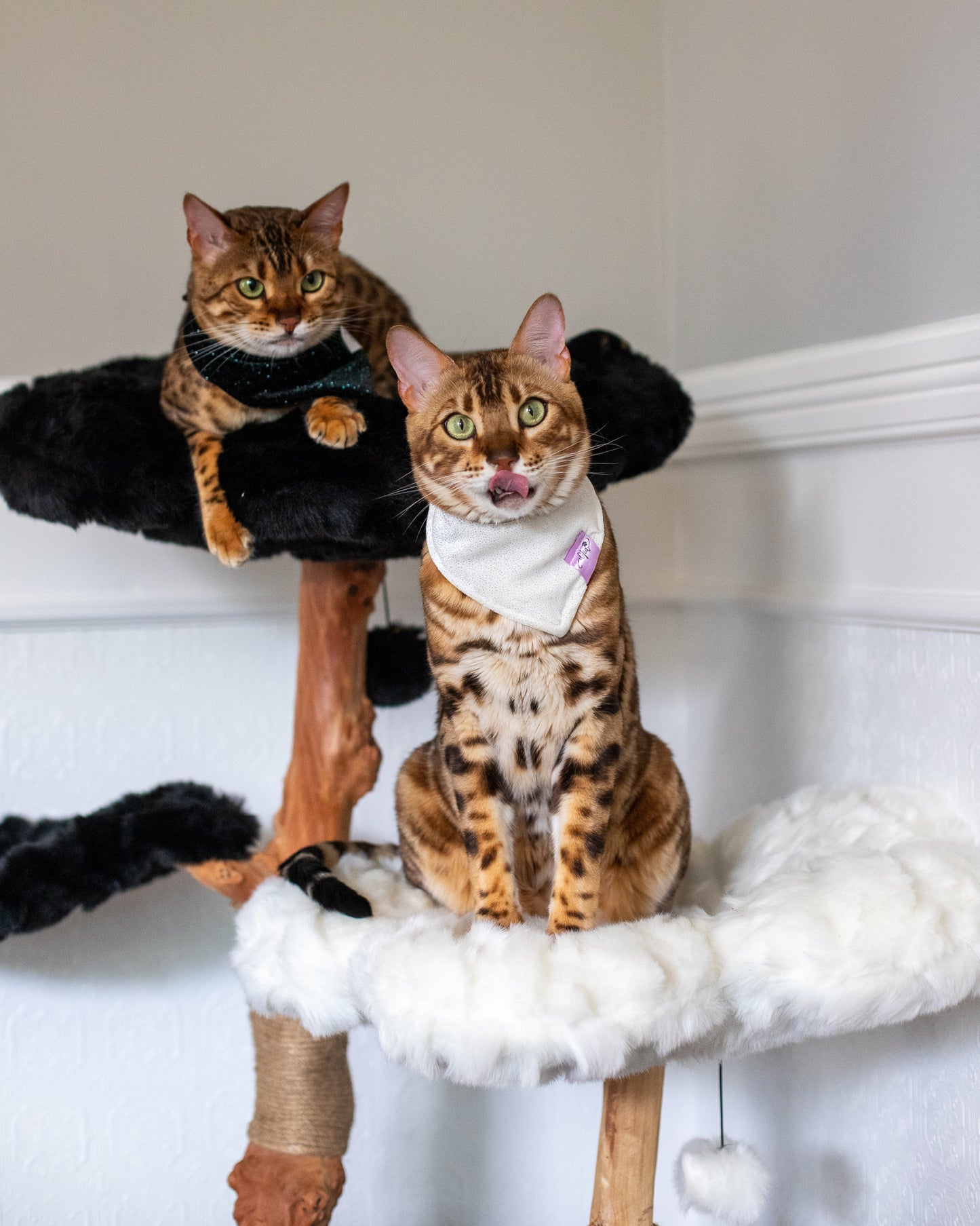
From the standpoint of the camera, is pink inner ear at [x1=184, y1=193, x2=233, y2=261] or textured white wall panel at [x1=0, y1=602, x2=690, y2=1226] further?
textured white wall panel at [x1=0, y1=602, x2=690, y2=1226]

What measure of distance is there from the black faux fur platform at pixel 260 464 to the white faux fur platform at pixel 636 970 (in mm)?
371

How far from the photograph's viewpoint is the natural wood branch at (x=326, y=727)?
1.34 m

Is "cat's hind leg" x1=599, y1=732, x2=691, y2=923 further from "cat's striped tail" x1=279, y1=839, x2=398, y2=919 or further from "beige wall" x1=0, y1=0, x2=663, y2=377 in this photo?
"beige wall" x1=0, y1=0, x2=663, y2=377

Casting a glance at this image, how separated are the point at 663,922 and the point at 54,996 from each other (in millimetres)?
1181

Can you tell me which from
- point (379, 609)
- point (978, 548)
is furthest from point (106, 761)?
point (978, 548)

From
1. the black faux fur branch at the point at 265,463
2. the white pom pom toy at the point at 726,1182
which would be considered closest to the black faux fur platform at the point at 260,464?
the black faux fur branch at the point at 265,463

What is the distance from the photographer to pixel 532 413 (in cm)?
93

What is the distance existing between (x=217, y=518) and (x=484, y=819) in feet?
1.38

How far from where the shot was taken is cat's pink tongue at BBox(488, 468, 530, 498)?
2.92 feet

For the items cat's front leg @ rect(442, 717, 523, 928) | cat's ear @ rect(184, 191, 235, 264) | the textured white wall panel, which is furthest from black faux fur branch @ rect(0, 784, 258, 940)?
cat's ear @ rect(184, 191, 235, 264)

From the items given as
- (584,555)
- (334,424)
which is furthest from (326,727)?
(584,555)

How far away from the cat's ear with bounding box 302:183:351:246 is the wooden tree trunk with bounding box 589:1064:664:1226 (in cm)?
95

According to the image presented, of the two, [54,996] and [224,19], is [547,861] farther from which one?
[224,19]

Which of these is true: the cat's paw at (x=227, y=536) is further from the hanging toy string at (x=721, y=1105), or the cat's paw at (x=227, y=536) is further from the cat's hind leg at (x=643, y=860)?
the hanging toy string at (x=721, y=1105)
